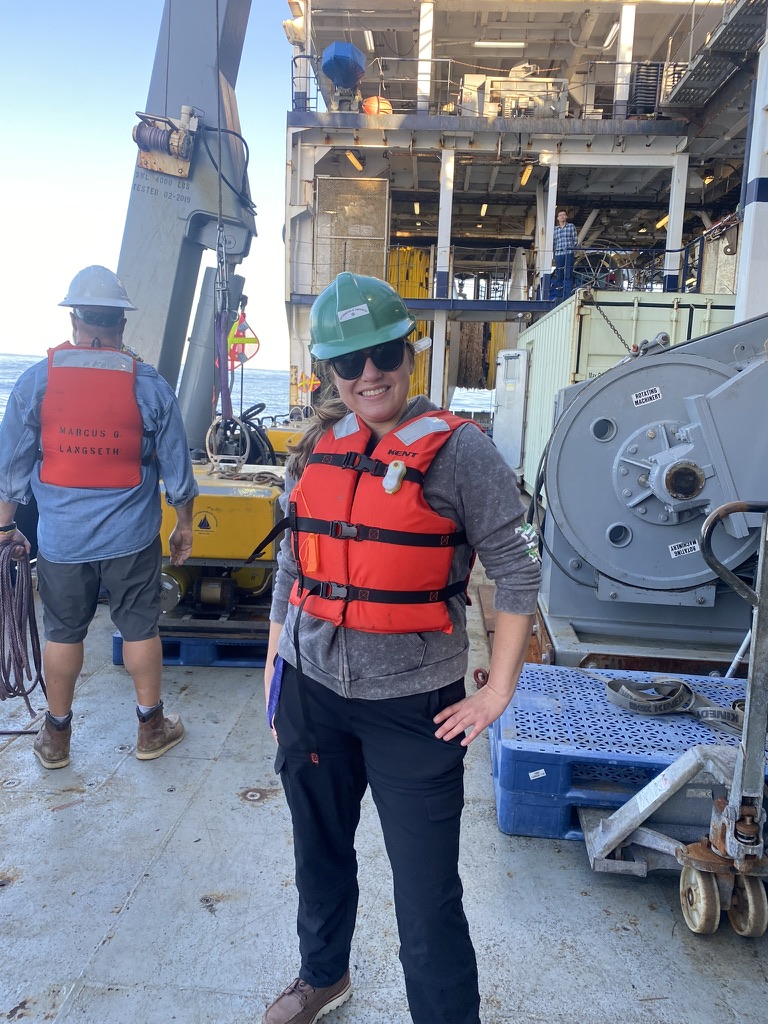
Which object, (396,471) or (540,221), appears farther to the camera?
(540,221)

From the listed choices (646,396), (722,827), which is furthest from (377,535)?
(646,396)

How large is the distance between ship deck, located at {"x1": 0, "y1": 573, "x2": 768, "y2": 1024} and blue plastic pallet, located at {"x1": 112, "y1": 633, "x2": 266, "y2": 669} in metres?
1.09

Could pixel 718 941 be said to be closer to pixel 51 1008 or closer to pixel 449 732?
pixel 449 732

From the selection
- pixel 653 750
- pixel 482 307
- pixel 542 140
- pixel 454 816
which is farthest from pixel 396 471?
pixel 542 140

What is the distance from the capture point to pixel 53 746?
3357 millimetres

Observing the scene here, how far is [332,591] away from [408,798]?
517 millimetres

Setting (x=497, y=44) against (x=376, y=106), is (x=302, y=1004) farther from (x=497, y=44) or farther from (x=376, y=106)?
(x=497, y=44)

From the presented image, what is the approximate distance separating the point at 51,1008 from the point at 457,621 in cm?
163

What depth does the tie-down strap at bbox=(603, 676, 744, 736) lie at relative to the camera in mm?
2922

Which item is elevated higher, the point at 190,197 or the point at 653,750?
the point at 190,197

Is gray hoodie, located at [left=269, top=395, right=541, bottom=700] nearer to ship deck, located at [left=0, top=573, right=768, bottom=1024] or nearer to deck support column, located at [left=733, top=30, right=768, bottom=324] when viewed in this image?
ship deck, located at [left=0, top=573, right=768, bottom=1024]

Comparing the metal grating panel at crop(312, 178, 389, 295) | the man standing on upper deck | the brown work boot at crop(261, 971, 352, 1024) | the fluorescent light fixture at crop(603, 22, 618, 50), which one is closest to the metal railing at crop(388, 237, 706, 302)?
the man standing on upper deck

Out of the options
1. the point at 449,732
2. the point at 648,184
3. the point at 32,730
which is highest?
the point at 648,184

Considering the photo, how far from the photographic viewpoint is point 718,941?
2344 mm
